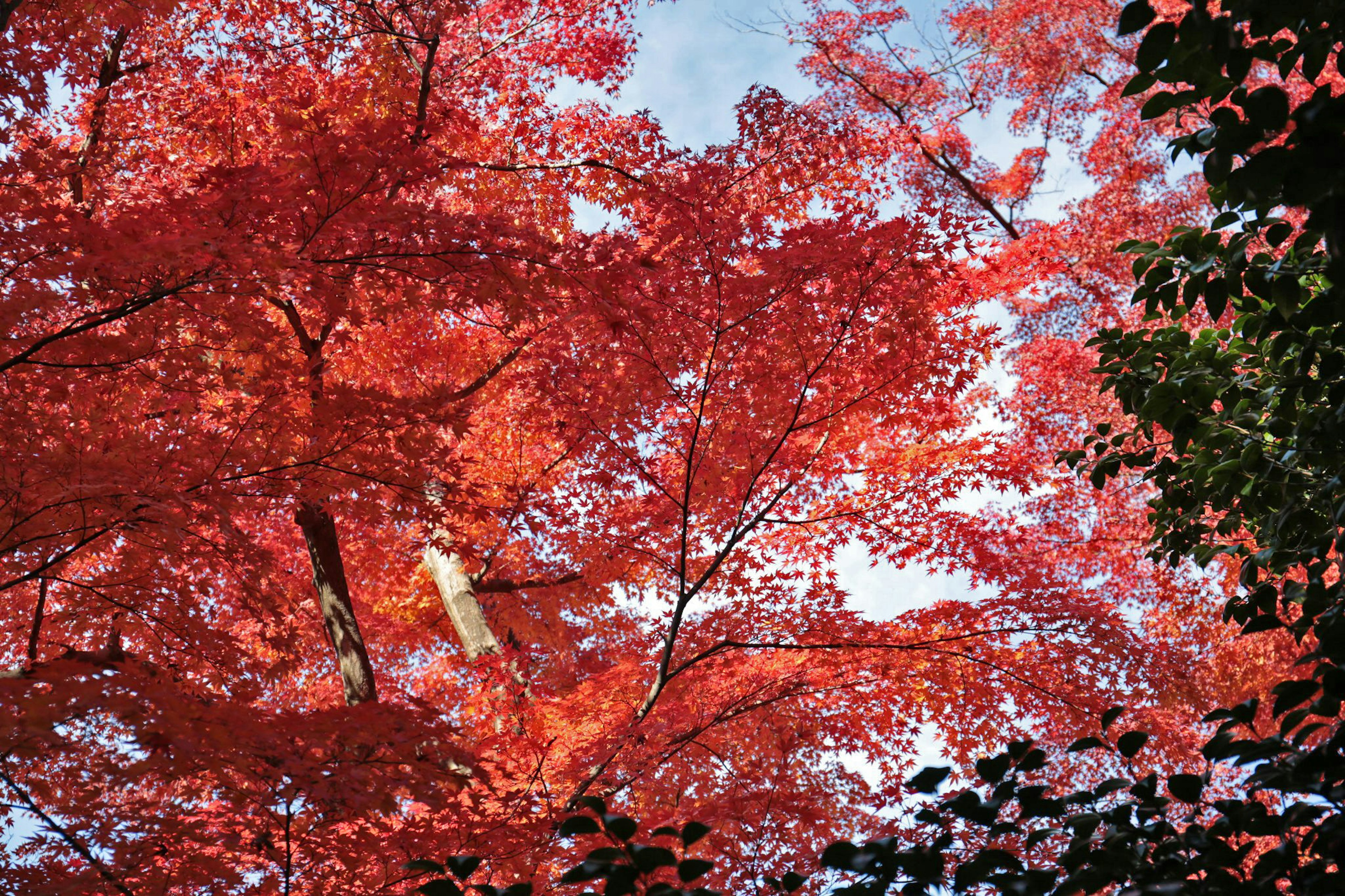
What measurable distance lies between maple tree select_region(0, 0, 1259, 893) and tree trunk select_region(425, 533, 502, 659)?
55 millimetres

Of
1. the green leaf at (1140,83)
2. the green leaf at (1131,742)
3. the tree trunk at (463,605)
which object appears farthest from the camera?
the tree trunk at (463,605)

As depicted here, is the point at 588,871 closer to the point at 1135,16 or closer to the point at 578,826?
the point at 578,826

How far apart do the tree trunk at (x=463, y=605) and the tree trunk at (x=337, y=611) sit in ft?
6.69

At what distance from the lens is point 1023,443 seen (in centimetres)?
1287

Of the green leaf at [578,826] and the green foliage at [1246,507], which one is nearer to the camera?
the green foliage at [1246,507]

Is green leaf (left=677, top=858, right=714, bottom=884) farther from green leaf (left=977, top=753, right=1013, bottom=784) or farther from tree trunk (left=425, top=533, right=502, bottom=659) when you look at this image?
tree trunk (left=425, top=533, right=502, bottom=659)

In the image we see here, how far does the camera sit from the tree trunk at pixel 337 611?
23.5 ft

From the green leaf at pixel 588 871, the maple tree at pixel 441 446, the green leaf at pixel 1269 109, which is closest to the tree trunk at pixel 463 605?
the maple tree at pixel 441 446

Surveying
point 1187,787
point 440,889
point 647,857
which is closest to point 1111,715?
point 1187,787

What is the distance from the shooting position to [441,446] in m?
5.61

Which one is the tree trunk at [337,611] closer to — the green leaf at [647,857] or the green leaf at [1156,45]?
the green leaf at [647,857]

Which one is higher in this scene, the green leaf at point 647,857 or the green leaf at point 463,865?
the green leaf at point 463,865

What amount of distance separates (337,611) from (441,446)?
8.11 feet

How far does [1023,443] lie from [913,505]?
7.29 meters
